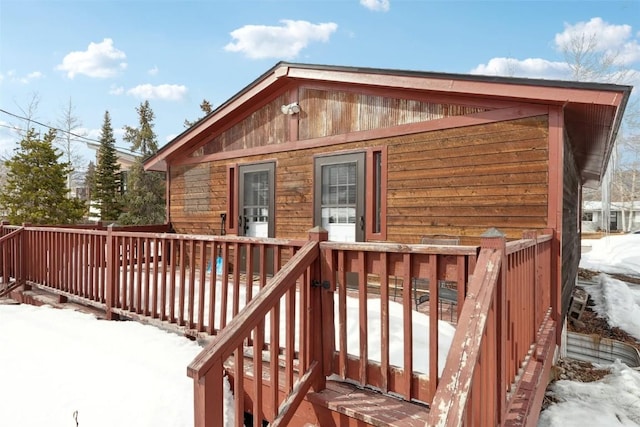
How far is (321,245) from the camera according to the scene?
7.31 ft

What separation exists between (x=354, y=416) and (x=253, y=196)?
17.8ft

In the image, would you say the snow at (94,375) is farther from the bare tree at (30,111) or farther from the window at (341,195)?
the bare tree at (30,111)

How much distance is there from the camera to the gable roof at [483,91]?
3721mm

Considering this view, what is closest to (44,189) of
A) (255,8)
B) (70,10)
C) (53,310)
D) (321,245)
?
(70,10)

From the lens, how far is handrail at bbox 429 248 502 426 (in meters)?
1.18

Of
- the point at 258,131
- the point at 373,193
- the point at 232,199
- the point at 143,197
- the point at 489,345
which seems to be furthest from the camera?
the point at 143,197

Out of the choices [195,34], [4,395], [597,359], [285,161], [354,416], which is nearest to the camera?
[354,416]

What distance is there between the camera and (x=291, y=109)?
20.3 feet

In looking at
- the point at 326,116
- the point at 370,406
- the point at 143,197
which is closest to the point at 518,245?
the point at 370,406

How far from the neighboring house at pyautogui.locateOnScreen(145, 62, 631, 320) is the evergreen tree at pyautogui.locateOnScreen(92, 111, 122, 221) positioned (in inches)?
546

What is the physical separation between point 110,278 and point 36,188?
11.7 meters

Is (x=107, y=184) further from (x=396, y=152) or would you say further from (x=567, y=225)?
(x=567, y=225)

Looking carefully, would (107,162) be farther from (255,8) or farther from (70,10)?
(255,8)

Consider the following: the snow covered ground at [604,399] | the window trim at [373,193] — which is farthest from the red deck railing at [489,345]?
the window trim at [373,193]
